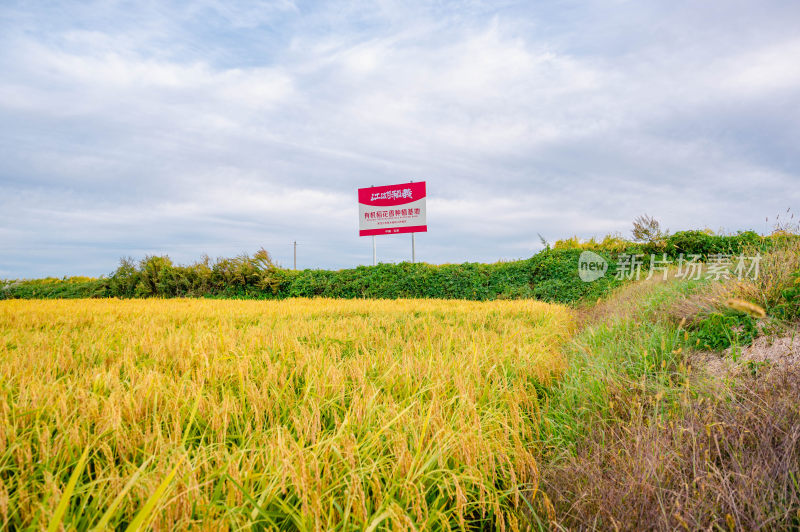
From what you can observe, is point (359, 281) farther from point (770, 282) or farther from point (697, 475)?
point (697, 475)

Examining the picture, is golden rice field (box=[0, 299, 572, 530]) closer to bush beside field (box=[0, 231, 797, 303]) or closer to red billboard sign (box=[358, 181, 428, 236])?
bush beside field (box=[0, 231, 797, 303])

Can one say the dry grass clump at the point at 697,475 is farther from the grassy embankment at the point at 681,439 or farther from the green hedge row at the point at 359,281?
the green hedge row at the point at 359,281

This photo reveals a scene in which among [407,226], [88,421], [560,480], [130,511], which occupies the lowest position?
[560,480]

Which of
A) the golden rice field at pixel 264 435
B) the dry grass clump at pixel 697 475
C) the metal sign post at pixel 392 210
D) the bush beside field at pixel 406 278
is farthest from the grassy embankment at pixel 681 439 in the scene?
the metal sign post at pixel 392 210

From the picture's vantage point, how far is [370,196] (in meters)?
18.2

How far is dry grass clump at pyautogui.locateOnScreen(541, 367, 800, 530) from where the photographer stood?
161 cm

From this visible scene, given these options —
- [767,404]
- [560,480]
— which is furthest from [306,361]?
[767,404]

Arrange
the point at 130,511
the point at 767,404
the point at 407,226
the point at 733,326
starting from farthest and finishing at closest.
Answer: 1. the point at 407,226
2. the point at 733,326
3. the point at 767,404
4. the point at 130,511

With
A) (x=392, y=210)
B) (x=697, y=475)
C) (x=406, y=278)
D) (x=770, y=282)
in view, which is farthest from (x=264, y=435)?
(x=392, y=210)

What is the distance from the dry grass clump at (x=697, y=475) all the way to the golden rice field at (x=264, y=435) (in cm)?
30

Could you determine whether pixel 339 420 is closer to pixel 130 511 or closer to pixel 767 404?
pixel 130 511

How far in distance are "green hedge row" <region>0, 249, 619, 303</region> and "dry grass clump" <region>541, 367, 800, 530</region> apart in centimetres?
846

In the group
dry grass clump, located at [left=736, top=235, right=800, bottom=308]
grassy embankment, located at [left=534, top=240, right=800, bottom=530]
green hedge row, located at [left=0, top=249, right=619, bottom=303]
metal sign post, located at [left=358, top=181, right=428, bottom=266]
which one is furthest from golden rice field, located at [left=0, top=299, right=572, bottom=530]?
metal sign post, located at [left=358, top=181, right=428, bottom=266]

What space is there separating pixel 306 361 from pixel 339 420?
0.94m
